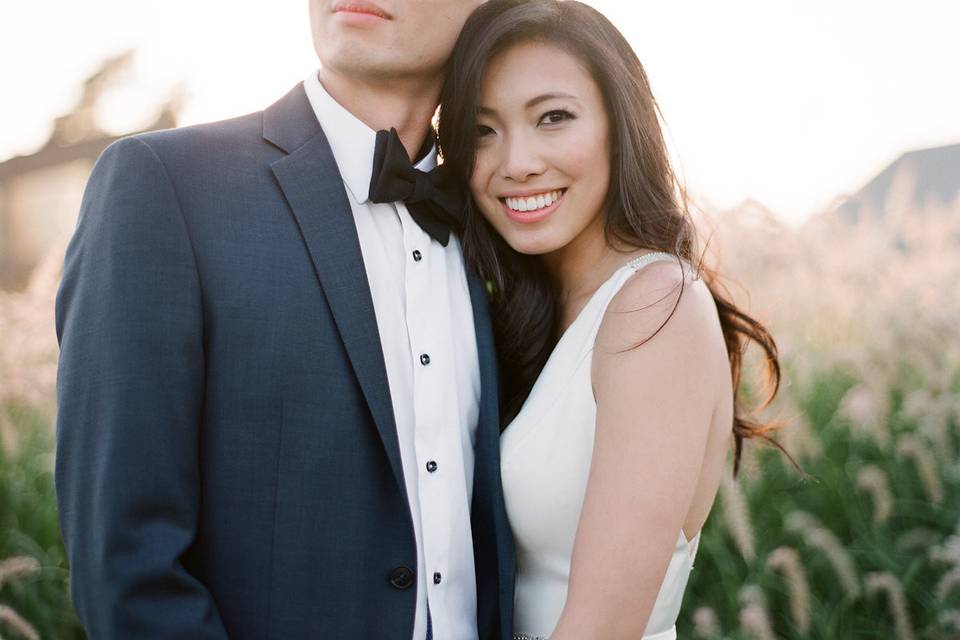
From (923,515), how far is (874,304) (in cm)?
109

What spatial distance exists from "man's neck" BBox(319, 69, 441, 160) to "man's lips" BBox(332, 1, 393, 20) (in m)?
0.16

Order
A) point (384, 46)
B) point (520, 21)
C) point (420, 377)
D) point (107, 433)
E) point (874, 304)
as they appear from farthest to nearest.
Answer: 1. point (874, 304)
2. point (520, 21)
3. point (384, 46)
4. point (420, 377)
5. point (107, 433)

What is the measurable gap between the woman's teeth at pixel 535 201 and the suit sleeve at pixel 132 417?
1.04m

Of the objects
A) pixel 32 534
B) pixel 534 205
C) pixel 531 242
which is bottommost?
pixel 32 534

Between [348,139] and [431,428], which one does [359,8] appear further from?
[431,428]

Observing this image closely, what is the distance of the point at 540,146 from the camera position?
2.50 meters

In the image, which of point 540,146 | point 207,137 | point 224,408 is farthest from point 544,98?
point 224,408

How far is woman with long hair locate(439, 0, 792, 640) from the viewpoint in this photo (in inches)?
84.8

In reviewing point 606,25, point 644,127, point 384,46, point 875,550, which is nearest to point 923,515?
point 875,550

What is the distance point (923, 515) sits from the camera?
12.0ft

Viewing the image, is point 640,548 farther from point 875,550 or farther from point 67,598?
point 67,598

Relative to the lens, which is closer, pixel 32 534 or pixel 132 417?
pixel 132 417

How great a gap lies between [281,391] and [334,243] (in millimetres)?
362

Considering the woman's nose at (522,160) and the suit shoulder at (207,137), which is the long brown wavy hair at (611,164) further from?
the suit shoulder at (207,137)
